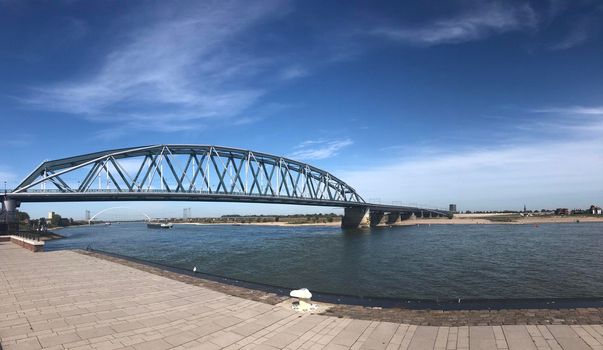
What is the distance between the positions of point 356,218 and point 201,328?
116117 millimetres

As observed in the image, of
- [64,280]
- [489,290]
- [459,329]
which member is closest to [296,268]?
[489,290]

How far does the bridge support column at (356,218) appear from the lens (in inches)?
4808

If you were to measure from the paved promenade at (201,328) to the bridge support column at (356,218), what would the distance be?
362 ft

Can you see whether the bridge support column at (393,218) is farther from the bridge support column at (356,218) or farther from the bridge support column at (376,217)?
the bridge support column at (356,218)

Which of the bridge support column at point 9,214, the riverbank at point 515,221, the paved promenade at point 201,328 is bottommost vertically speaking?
the riverbank at point 515,221

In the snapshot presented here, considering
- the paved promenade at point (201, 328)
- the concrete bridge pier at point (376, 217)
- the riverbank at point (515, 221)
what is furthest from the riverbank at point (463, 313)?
the riverbank at point (515, 221)

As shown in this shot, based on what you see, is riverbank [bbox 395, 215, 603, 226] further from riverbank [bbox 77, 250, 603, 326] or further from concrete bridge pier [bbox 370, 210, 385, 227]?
riverbank [bbox 77, 250, 603, 326]

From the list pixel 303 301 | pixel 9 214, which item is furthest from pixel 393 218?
pixel 303 301

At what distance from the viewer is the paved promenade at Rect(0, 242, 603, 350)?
28.6 feet

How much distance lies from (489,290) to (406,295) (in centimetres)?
510

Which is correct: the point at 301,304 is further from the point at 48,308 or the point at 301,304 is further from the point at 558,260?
the point at 558,260

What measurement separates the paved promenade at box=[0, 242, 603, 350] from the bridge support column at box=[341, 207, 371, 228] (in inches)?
4341

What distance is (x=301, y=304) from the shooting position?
469 inches

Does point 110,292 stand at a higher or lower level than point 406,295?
higher
